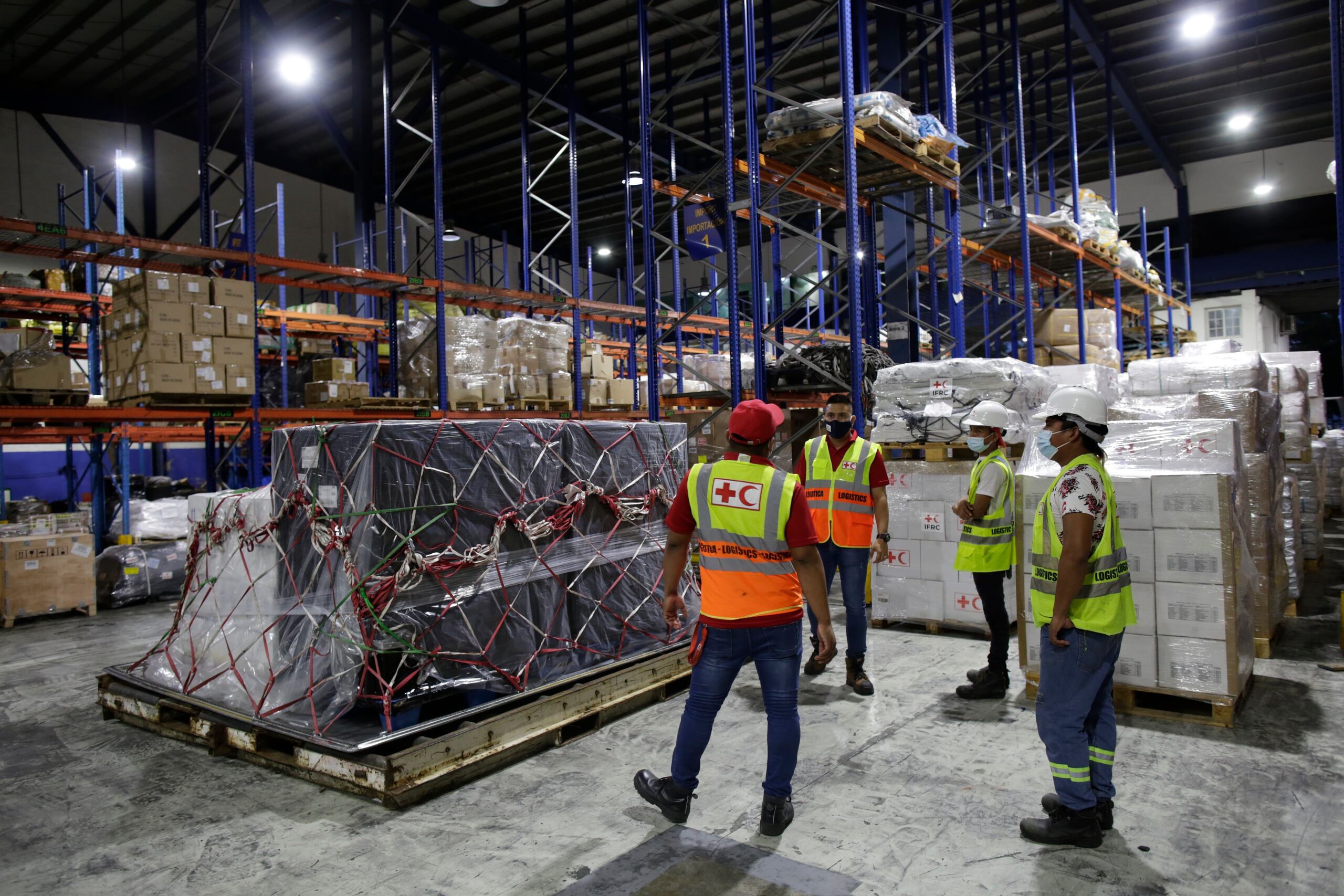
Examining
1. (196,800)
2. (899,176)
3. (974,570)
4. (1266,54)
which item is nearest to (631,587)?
(974,570)

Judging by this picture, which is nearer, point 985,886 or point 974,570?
point 985,886

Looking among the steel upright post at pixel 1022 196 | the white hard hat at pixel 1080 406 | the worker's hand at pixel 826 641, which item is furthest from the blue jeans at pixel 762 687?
the steel upright post at pixel 1022 196

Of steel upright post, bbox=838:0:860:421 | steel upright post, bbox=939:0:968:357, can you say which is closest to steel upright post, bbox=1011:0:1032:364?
steel upright post, bbox=939:0:968:357

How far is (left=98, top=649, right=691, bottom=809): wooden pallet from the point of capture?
357cm

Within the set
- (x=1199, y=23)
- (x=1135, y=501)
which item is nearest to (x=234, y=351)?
(x=1135, y=501)

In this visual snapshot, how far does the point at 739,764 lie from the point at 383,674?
69.1 inches

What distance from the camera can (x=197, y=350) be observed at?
8156mm

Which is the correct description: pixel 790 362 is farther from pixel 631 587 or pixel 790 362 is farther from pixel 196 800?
pixel 196 800

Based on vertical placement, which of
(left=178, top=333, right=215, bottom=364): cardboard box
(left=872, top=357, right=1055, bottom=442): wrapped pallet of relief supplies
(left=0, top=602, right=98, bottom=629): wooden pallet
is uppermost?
(left=178, top=333, right=215, bottom=364): cardboard box

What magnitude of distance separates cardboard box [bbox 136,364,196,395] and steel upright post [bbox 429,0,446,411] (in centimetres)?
279

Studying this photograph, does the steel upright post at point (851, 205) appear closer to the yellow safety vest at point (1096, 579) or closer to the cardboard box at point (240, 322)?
the yellow safety vest at point (1096, 579)

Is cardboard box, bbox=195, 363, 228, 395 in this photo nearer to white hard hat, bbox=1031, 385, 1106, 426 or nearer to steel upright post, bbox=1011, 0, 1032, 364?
white hard hat, bbox=1031, 385, 1106, 426

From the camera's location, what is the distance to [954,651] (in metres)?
5.79

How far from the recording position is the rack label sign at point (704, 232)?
11070mm
